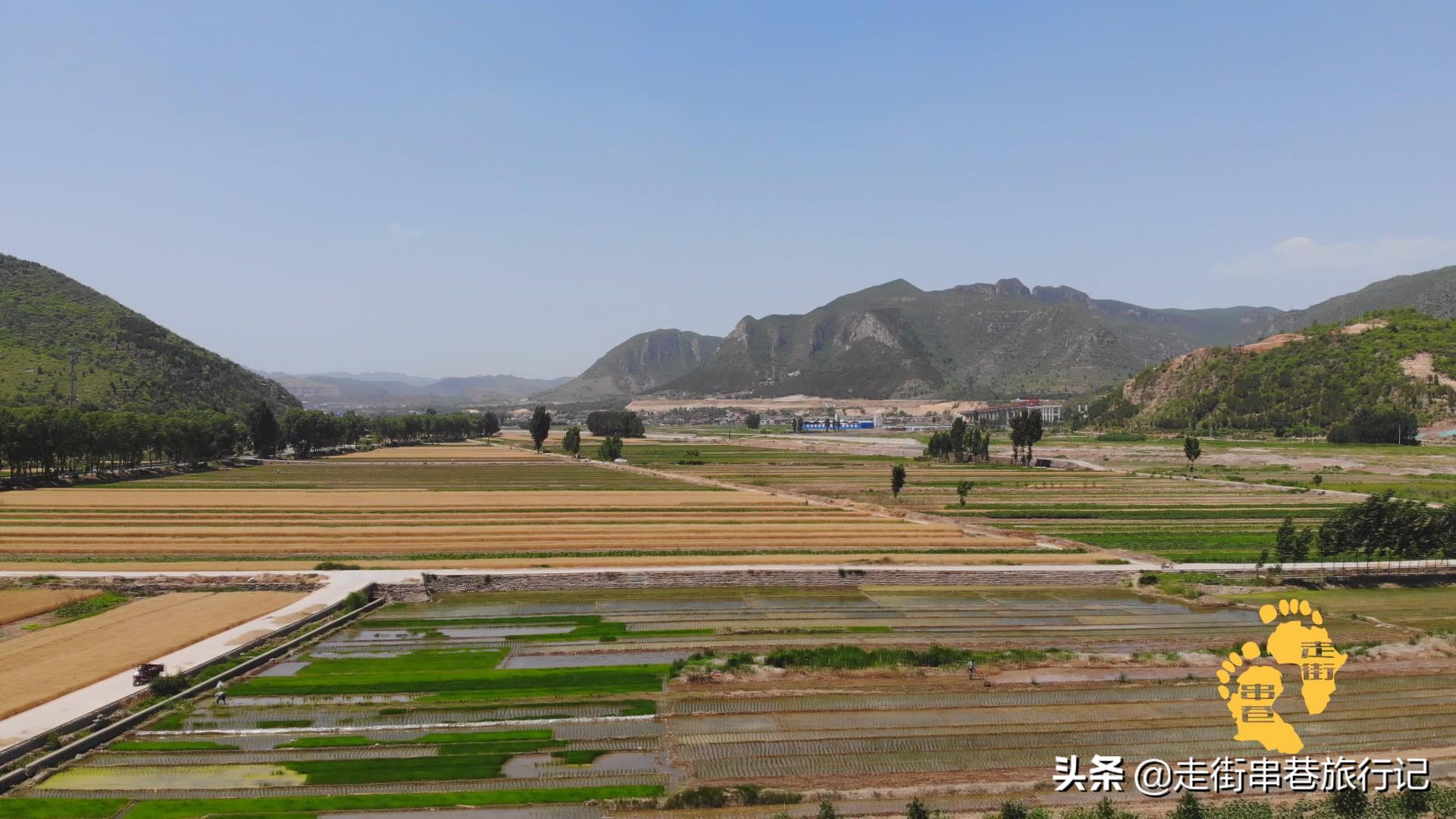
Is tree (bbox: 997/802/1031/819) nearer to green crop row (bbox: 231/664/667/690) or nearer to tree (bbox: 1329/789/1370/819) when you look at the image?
tree (bbox: 1329/789/1370/819)

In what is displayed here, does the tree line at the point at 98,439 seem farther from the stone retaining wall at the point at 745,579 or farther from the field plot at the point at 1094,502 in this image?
the stone retaining wall at the point at 745,579

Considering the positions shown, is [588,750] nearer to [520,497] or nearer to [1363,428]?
[520,497]

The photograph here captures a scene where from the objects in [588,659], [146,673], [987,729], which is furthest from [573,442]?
[987,729]

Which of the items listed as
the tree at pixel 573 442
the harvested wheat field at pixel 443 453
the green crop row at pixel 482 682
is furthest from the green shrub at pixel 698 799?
the tree at pixel 573 442

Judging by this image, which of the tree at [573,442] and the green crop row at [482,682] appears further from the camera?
the tree at [573,442]

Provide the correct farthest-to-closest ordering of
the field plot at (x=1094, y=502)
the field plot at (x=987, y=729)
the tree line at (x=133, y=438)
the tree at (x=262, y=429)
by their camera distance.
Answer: the tree at (x=262, y=429)
the tree line at (x=133, y=438)
the field plot at (x=1094, y=502)
the field plot at (x=987, y=729)
